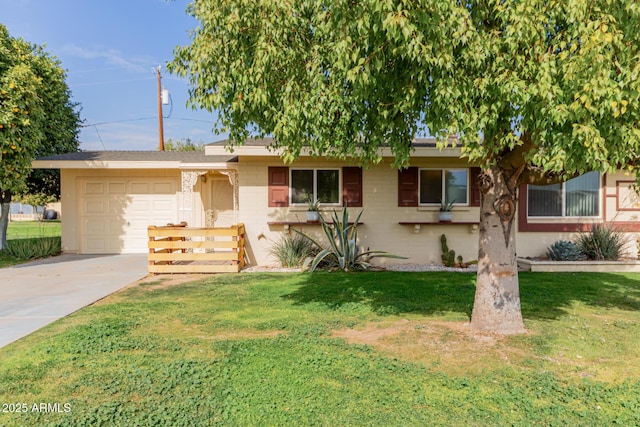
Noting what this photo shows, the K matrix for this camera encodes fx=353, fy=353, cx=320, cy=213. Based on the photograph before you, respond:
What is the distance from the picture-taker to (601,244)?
27.4 feet

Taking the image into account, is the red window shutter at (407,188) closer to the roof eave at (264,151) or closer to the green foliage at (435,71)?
the roof eave at (264,151)

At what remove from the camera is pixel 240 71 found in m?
3.16

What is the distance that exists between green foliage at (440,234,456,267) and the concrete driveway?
698cm

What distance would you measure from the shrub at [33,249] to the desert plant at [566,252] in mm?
13401

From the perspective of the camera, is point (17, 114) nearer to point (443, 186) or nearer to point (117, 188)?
point (117, 188)

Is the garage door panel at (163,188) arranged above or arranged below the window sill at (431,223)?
above

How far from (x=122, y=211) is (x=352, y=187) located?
283 inches

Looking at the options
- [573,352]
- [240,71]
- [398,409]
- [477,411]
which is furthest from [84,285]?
[573,352]

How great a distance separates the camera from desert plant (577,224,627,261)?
8.31 metres

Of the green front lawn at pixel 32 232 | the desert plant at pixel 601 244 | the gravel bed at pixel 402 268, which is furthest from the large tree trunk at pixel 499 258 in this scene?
the green front lawn at pixel 32 232

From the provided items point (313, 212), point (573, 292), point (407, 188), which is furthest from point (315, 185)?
point (573, 292)

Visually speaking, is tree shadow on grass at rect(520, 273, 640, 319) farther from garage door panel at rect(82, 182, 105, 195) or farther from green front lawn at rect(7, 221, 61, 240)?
green front lawn at rect(7, 221, 61, 240)

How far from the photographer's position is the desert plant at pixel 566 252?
829 cm

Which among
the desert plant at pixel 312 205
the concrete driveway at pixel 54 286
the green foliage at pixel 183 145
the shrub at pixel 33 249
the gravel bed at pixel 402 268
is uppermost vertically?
the green foliage at pixel 183 145
